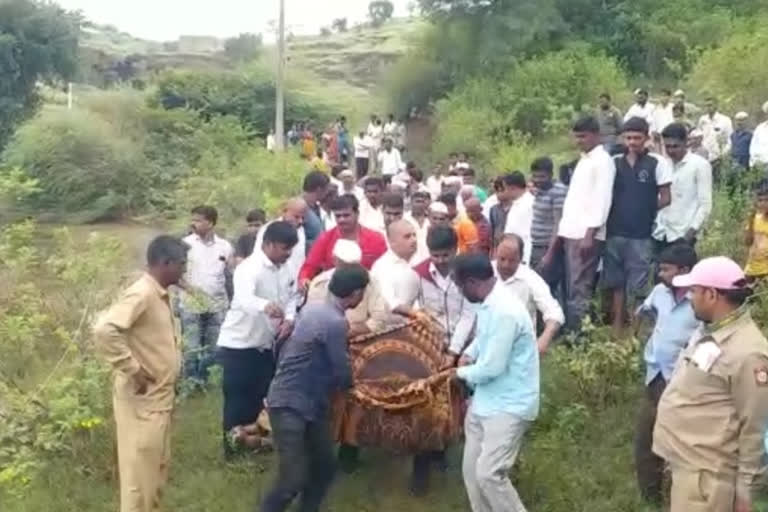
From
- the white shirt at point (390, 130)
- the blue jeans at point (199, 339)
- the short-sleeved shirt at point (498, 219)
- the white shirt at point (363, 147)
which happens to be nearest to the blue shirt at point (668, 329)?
the short-sleeved shirt at point (498, 219)

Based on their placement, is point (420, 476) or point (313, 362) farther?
point (420, 476)

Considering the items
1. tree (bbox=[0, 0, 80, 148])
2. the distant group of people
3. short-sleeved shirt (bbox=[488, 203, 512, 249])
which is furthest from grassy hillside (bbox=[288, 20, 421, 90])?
short-sleeved shirt (bbox=[488, 203, 512, 249])

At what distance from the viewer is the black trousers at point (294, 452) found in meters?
6.16

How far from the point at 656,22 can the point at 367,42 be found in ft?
109

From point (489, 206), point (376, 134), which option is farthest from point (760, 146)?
point (376, 134)

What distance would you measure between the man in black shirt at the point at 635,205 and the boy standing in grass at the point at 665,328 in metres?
1.69

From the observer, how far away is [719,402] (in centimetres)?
460

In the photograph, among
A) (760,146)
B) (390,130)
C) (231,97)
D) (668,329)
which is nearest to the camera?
(668,329)

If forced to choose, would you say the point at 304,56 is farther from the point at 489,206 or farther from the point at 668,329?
the point at 668,329

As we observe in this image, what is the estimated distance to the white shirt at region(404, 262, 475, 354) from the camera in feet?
23.1

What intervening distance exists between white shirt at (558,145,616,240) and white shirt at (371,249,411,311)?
4.80 ft

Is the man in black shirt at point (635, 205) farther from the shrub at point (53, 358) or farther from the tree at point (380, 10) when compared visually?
the tree at point (380, 10)

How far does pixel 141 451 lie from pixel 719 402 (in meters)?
3.16

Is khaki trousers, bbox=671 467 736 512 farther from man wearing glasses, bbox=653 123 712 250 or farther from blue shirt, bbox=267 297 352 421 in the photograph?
man wearing glasses, bbox=653 123 712 250
